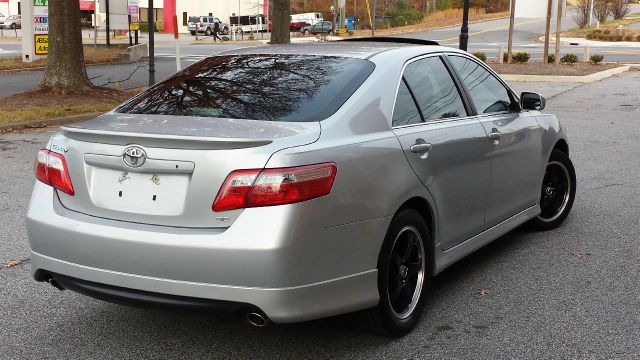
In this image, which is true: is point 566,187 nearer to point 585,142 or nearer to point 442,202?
point 442,202

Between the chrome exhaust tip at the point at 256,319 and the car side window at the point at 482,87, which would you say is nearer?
the chrome exhaust tip at the point at 256,319

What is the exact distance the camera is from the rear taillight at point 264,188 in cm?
322

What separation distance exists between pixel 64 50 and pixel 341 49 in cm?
1169

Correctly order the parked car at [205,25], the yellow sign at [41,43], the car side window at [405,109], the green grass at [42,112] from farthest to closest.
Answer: the parked car at [205,25] < the yellow sign at [41,43] < the green grass at [42,112] < the car side window at [405,109]

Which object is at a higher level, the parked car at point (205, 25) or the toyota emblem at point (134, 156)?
the parked car at point (205, 25)

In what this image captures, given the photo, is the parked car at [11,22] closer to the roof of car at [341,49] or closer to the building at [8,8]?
the building at [8,8]

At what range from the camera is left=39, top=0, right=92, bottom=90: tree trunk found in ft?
47.6

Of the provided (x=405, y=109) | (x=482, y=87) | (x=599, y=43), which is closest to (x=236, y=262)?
(x=405, y=109)

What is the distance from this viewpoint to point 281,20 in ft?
61.1

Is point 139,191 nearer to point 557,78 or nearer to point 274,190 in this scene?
point 274,190

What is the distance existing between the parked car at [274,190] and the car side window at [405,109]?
1 centimetres

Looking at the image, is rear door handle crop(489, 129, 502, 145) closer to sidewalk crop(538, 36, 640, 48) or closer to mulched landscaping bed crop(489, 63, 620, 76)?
mulched landscaping bed crop(489, 63, 620, 76)

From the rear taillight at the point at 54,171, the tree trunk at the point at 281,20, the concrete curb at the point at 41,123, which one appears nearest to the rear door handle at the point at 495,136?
the rear taillight at the point at 54,171

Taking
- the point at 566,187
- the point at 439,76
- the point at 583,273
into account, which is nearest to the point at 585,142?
the point at 566,187
